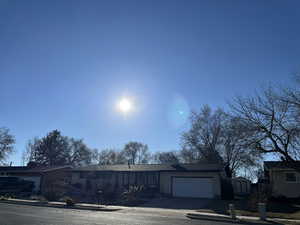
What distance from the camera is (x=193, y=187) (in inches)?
1030

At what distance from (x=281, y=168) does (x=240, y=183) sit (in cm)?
1168

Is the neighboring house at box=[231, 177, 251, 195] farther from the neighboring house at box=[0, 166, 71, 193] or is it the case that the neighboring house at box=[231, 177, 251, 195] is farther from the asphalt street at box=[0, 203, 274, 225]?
the neighboring house at box=[0, 166, 71, 193]

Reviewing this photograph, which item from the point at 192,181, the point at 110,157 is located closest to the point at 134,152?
the point at 110,157

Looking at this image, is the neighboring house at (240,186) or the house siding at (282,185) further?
the neighboring house at (240,186)

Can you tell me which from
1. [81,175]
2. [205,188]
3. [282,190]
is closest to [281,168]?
[282,190]

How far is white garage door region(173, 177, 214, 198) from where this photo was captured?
2548 cm

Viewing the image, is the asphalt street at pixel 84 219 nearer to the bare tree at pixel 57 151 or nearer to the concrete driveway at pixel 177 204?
the concrete driveway at pixel 177 204

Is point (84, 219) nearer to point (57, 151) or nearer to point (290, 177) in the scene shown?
point (290, 177)

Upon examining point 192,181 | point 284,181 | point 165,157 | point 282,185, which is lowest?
point 282,185

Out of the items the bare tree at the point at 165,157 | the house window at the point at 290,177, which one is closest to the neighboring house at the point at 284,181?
the house window at the point at 290,177

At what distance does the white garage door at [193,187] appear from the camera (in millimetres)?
25484

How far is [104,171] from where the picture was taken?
31.9 m

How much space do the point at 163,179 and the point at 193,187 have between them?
3.61 metres

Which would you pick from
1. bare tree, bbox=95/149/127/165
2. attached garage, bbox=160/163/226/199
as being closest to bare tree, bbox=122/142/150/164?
bare tree, bbox=95/149/127/165
